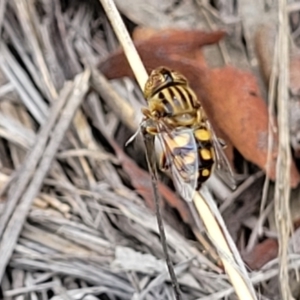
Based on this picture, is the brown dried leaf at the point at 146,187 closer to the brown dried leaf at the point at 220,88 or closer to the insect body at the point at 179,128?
the insect body at the point at 179,128

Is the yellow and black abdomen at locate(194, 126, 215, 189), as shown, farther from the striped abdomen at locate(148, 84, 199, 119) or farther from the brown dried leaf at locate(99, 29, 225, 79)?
the brown dried leaf at locate(99, 29, 225, 79)

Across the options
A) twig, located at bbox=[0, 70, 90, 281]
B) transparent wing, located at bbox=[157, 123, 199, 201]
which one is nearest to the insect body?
transparent wing, located at bbox=[157, 123, 199, 201]

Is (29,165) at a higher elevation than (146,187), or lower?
higher

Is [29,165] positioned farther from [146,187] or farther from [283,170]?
[283,170]

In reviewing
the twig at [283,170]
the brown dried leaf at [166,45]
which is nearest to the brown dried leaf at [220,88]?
the brown dried leaf at [166,45]

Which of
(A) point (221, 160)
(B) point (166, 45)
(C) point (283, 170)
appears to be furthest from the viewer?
(B) point (166, 45)

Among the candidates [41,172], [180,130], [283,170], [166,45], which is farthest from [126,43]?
[283,170]

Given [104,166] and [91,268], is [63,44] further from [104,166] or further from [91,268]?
[91,268]

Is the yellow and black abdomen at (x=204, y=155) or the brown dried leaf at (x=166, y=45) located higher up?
the brown dried leaf at (x=166, y=45)
